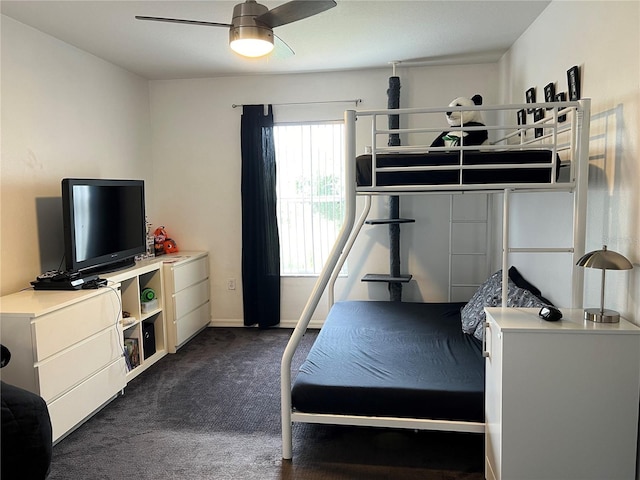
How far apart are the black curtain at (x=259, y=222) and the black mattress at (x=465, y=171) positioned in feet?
7.45

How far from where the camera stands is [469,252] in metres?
4.33

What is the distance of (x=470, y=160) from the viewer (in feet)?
7.27

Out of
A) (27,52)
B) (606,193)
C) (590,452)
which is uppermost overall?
(27,52)

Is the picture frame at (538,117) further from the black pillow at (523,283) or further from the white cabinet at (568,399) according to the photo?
the white cabinet at (568,399)

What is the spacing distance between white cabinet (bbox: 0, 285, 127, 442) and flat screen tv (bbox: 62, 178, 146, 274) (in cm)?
33

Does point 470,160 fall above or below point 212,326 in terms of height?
above

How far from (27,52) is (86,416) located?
2.36 meters

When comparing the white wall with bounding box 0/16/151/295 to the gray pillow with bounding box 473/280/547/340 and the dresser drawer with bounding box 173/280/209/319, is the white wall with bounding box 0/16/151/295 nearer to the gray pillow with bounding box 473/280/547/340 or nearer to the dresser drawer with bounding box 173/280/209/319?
the dresser drawer with bounding box 173/280/209/319

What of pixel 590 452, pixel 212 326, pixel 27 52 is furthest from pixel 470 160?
pixel 212 326

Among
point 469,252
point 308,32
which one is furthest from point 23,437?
point 469,252

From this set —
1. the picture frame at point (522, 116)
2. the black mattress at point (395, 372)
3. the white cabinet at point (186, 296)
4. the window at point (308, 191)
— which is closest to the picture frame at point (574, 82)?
the picture frame at point (522, 116)

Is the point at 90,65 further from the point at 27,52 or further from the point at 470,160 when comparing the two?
the point at 470,160

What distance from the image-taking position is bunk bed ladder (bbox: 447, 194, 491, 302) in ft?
14.0

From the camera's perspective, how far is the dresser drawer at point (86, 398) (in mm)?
2516
